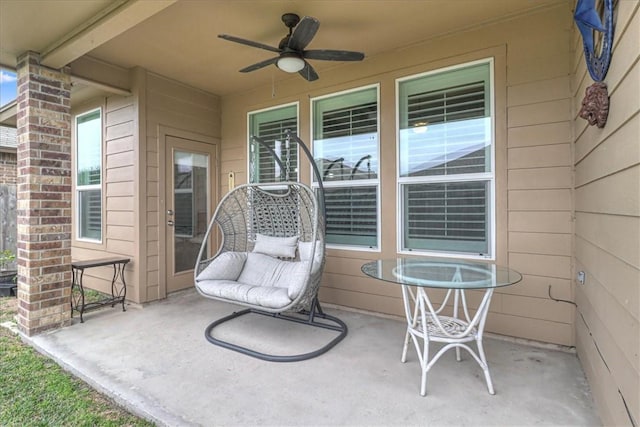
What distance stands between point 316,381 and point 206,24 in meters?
2.93

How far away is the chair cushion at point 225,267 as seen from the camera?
304cm

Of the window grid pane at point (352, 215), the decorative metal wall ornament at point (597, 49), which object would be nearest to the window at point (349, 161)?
the window grid pane at point (352, 215)

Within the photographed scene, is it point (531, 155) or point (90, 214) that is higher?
point (531, 155)

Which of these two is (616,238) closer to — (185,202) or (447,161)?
(447,161)

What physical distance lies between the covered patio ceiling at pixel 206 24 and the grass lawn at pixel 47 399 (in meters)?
2.46

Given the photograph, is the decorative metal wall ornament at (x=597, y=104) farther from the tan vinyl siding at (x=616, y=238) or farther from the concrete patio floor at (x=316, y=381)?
the concrete patio floor at (x=316, y=381)

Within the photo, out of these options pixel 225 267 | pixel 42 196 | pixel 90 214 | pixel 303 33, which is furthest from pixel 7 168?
pixel 303 33

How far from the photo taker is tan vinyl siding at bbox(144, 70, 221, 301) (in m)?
3.81

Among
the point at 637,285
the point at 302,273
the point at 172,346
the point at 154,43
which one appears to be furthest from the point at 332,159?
the point at 637,285

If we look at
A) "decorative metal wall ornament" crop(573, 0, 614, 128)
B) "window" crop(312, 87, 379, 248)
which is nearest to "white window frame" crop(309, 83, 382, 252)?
"window" crop(312, 87, 379, 248)

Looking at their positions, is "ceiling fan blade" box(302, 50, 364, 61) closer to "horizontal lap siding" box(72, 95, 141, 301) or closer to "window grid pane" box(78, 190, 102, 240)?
"horizontal lap siding" box(72, 95, 141, 301)

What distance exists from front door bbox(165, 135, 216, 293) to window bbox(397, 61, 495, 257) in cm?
263

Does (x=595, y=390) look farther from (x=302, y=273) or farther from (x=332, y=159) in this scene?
(x=332, y=159)

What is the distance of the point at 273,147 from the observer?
4258mm
